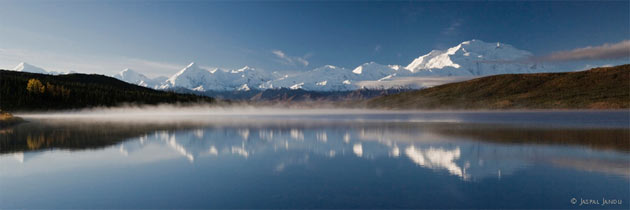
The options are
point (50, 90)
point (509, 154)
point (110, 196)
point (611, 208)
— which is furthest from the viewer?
point (50, 90)

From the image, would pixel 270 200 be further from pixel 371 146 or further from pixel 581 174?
pixel 371 146

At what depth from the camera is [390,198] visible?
54.2 feet

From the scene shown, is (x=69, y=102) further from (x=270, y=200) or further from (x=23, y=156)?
(x=270, y=200)

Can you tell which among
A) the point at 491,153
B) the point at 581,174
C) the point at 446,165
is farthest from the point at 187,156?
the point at 581,174

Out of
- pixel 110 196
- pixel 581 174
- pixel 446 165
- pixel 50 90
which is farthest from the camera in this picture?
pixel 50 90

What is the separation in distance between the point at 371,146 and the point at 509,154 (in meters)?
11.2

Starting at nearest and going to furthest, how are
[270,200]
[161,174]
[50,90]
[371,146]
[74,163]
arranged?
[270,200]
[161,174]
[74,163]
[371,146]
[50,90]

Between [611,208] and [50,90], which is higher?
[50,90]

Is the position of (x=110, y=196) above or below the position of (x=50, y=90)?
below

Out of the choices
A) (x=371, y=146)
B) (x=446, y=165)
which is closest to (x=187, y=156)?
(x=371, y=146)

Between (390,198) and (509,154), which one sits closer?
(390,198)

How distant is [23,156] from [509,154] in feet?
119

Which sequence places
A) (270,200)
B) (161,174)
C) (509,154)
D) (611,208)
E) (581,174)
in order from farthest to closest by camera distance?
(509,154) → (161,174) → (581,174) → (270,200) → (611,208)

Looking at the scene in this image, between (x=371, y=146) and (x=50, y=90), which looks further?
(x=50, y=90)
